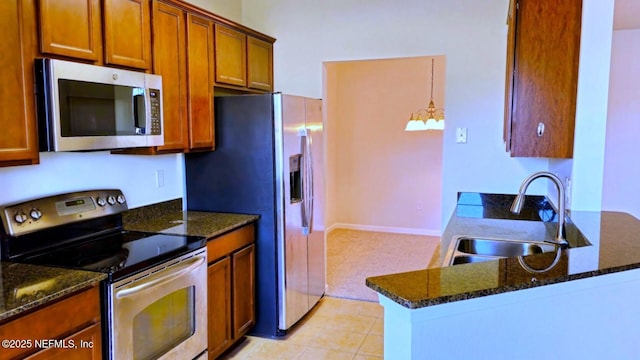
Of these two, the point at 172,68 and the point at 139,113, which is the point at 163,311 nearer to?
the point at 139,113

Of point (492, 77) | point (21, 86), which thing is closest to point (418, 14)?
point (492, 77)

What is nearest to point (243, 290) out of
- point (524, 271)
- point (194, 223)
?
point (194, 223)

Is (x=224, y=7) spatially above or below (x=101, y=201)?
above

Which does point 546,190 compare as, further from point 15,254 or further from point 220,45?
point 15,254

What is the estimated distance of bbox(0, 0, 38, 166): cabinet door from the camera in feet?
5.87

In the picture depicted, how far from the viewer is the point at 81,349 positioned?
1.78 metres

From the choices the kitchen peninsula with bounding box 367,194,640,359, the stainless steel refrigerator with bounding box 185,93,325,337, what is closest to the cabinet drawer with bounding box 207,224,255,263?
the stainless steel refrigerator with bounding box 185,93,325,337

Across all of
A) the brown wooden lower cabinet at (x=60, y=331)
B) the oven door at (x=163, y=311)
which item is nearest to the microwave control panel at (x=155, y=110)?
the oven door at (x=163, y=311)

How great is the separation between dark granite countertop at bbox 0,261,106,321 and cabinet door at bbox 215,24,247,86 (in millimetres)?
1708

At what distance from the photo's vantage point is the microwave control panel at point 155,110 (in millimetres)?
2486

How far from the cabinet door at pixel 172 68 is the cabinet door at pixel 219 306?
76 centimetres

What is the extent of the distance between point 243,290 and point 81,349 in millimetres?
1313

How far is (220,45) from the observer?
10.5 ft

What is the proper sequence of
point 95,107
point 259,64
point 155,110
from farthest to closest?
point 259,64 → point 155,110 → point 95,107
